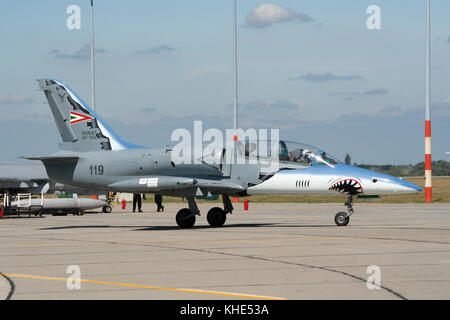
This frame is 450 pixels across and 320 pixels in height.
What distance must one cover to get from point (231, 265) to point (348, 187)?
29.1 feet

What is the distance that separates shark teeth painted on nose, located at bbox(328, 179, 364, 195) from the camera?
19531 millimetres

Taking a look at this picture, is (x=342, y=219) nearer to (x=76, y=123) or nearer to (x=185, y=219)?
(x=185, y=219)

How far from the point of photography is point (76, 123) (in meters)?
23.0

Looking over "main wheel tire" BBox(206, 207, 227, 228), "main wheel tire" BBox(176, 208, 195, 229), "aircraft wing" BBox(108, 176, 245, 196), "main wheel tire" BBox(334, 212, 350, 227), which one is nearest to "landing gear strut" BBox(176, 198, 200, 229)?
"main wheel tire" BBox(176, 208, 195, 229)

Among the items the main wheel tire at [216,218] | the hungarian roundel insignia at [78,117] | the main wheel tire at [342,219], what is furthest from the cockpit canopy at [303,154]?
the hungarian roundel insignia at [78,117]

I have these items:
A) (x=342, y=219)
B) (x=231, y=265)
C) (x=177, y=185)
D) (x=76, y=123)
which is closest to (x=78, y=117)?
(x=76, y=123)

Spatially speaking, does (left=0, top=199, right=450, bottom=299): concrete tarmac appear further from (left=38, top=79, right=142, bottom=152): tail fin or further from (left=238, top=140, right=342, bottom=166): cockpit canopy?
(left=38, top=79, right=142, bottom=152): tail fin

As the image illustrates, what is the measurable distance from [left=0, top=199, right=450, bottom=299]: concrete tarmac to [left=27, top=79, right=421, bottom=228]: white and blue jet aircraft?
1.89m

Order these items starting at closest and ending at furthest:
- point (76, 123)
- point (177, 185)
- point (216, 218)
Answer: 1. point (177, 185)
2. point (216, 218)
3. point (76, 123)

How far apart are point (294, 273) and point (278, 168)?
1017 centimetres

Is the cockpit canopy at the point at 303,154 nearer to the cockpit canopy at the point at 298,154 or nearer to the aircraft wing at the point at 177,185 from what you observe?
the cockpit canopy at the point at 298,154

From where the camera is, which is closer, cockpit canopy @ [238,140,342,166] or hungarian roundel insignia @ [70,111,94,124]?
cockpit canopy @ [238,140,342,166]

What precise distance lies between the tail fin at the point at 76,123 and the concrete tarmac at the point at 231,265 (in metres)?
4.76

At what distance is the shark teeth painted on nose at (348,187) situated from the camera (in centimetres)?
1953
